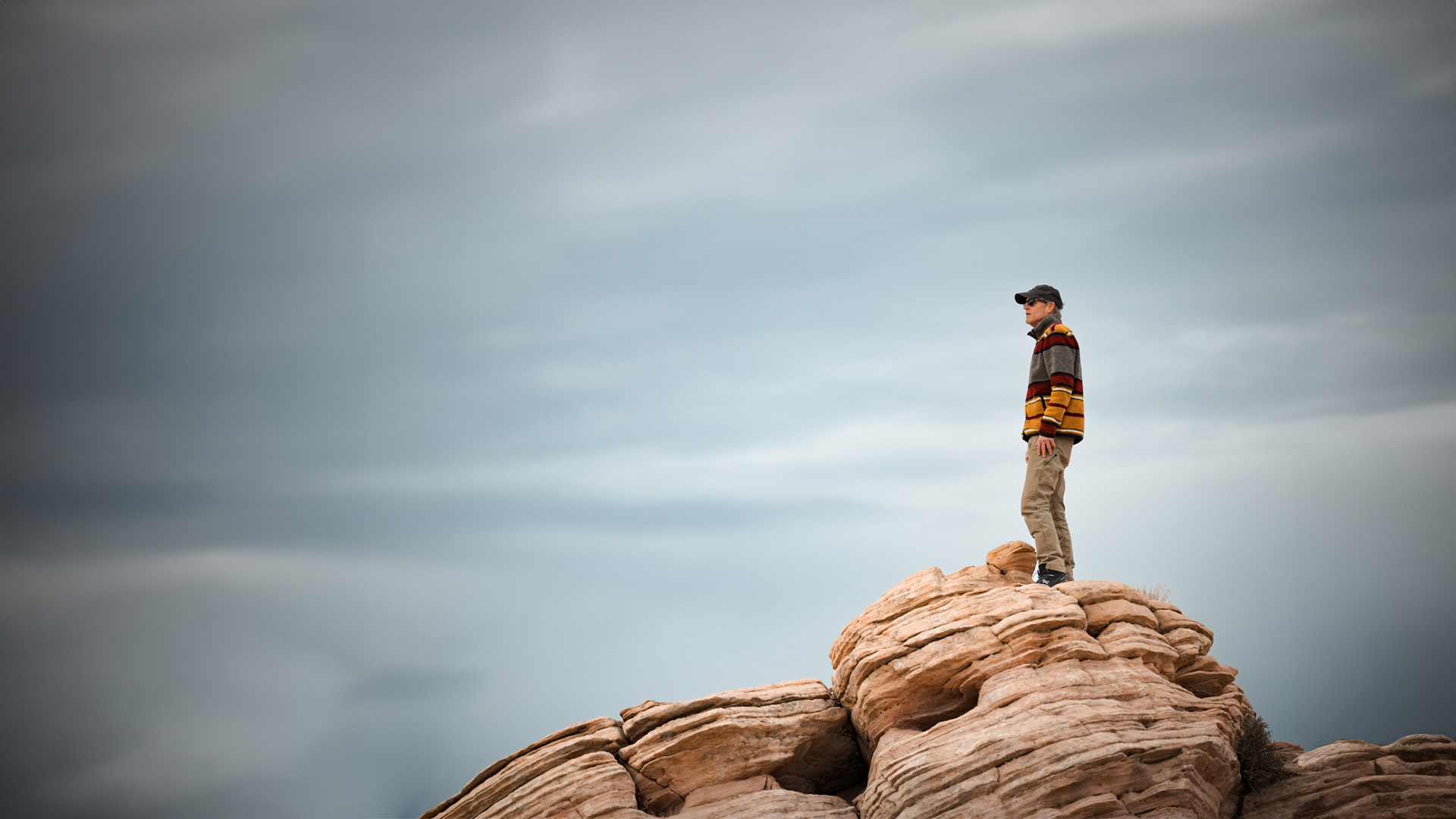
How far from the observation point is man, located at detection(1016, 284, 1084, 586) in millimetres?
21844

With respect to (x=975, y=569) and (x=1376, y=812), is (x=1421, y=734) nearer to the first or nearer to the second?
(x=1376, y=812)

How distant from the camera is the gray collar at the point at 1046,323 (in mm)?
22812

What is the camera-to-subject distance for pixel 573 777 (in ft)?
69.0

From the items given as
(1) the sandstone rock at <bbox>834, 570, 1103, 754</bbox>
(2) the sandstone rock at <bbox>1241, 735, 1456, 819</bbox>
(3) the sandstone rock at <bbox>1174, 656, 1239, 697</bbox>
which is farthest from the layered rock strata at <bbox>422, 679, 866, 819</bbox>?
(2) the sandstone rock at <bbox>1241, 735, 1456, 819</bbox>

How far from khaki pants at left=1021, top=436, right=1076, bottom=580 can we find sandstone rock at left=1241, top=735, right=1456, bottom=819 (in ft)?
19.6

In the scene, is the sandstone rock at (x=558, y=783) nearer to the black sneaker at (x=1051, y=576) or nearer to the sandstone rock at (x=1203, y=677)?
the black sneaker at (x=1051, y=576)

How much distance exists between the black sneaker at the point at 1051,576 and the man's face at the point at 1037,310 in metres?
5.76

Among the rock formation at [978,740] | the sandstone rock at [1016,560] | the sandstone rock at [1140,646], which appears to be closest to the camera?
the rock formation at [978,740]

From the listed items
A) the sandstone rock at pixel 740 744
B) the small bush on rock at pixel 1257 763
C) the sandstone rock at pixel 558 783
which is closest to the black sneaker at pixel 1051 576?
the small bush on rock at pixel 1257 763

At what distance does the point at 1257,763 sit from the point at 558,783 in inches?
574

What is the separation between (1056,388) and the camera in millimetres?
21828

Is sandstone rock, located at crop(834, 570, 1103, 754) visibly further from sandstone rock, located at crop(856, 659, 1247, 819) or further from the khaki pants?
the khaki pants

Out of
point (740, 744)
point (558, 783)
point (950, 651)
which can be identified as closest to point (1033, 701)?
point (950, 651)

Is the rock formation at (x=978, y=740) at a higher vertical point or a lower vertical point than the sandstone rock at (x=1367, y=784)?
higher
